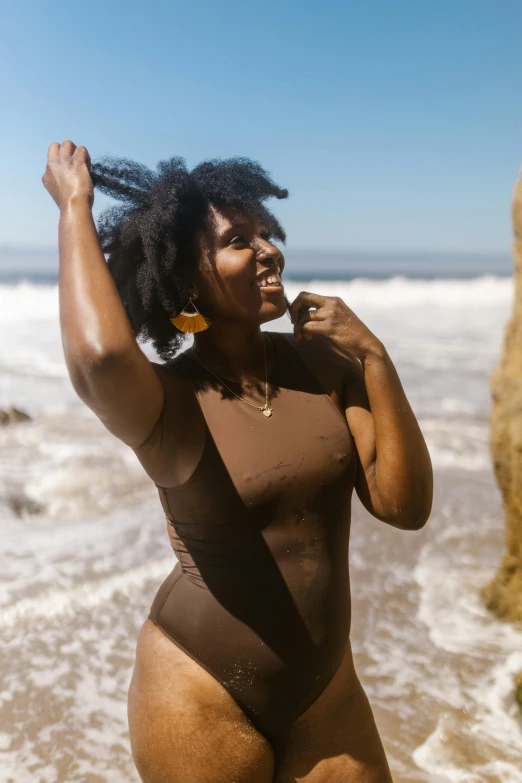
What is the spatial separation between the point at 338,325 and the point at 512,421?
2.55m

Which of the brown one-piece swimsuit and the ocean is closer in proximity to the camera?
the brown one-piece swimsuit

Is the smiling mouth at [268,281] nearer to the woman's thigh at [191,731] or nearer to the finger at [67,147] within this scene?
the finger at [67,147]

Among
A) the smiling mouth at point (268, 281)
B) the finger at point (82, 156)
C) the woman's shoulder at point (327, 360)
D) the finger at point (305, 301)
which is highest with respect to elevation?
the finger at point (82, 156)

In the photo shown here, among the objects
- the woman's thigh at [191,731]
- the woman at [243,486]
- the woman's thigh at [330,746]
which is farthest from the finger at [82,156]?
the woman's thigh at [330,746]

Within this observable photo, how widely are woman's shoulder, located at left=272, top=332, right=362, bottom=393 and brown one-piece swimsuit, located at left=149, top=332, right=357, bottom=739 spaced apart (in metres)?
0.13

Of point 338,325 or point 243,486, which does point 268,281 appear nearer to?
point 338,325

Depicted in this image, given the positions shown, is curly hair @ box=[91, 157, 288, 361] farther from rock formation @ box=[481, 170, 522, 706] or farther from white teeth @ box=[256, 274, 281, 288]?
rock formation @ box=[481, 170, 522, 706]

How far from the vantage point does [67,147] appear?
73.5 inches

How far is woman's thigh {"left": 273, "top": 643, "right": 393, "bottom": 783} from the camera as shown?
6.42ft

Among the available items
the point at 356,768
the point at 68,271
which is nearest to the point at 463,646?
the point at 356,768

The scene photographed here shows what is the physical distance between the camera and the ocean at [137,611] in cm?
359

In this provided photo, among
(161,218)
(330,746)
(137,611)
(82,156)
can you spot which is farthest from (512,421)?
(82,156)

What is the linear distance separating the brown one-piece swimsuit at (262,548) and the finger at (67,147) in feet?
1.99

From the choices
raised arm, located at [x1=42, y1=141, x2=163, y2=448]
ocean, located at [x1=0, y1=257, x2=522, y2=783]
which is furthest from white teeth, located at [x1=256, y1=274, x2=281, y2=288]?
ocean, located at [x1=0, y1=257, x2=522, y2=783]
